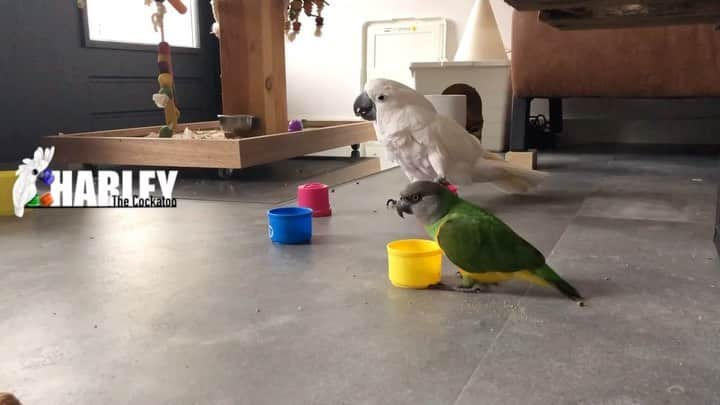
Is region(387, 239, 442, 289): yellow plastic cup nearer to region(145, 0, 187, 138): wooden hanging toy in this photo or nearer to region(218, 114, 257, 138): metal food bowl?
region(218, 114, 257, 138): metal food bowl

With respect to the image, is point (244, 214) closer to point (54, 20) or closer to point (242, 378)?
point (242, 378)

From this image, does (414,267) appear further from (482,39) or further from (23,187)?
(482,39)

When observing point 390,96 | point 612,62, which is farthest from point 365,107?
point 612,62

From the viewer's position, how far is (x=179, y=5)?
209 cm

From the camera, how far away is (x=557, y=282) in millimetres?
887

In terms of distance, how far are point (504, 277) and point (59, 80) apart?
A: 230cm

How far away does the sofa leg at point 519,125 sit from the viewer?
7.30 feet

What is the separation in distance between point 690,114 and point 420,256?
2.53 metres

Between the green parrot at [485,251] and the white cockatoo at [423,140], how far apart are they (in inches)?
22.2

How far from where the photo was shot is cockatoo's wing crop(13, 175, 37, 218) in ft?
4.92

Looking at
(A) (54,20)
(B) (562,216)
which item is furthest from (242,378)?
(A) (54,20)

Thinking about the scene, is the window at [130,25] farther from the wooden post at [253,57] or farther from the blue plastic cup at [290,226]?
the blue plastic cup at [290,226]

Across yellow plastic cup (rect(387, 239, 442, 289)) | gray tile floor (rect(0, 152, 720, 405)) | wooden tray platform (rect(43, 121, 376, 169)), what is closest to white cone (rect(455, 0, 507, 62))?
wooden tray platform (rect(43, 121, 376, 169))

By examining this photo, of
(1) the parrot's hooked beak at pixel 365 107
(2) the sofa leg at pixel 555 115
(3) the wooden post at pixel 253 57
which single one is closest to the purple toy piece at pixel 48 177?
(3) the wooden post at pixel 253 57
